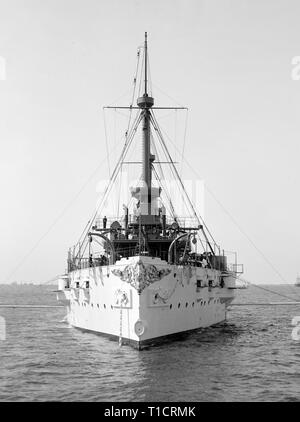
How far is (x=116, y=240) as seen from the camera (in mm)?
33719

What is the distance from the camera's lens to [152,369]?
20.8 m

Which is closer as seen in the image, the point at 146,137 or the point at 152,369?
the point at 152,369

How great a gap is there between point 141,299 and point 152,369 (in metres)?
4.94

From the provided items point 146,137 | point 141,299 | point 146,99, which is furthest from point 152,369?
Answer: point 146,99

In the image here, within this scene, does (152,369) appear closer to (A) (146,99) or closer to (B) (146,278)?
(B) (146,278)

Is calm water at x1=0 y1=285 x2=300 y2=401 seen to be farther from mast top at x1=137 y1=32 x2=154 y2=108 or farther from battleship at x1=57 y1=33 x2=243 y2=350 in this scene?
mast top at x1=137 y1=32 x2=154 y2=108

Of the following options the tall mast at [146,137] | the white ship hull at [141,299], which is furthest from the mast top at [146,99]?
the white ship hull at [141,299]

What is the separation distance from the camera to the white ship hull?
25.5m

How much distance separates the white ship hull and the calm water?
0.94 m

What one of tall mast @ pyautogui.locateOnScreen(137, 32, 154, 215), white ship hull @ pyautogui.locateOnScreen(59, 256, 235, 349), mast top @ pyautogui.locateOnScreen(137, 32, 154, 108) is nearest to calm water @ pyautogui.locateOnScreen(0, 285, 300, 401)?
white ship hull @ pyautogui.locateOnScreen(59, 256, 235, 349)

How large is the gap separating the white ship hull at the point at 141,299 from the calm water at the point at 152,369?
37.0 inches

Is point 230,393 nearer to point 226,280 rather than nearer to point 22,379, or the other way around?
point 22,379
